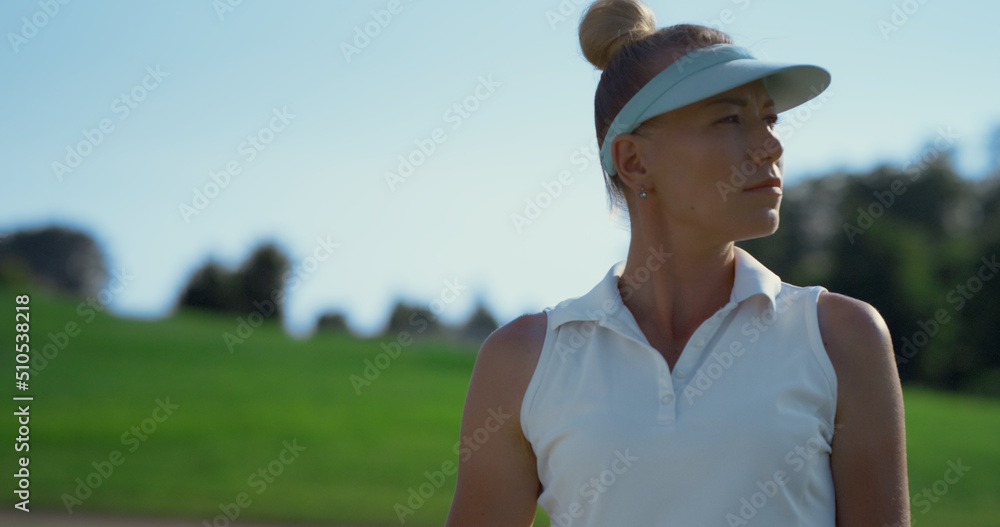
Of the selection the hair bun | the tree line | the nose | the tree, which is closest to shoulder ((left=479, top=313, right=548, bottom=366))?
the nose

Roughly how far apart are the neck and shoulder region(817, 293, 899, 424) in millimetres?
291

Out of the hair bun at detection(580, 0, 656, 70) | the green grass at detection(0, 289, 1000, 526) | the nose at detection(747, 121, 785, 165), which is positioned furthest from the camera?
the green grass at detection(0, 289, 1000, 526)

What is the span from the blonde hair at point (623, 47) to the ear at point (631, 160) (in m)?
0.04

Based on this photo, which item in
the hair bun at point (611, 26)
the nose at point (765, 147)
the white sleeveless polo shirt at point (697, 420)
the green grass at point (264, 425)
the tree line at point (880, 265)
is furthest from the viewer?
the tree line at point (880, 265)

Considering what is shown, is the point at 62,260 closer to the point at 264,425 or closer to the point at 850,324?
the point at 264,425

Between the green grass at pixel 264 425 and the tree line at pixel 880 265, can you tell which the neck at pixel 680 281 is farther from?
the tree line at pixel 880 265

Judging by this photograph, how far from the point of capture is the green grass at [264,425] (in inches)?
569

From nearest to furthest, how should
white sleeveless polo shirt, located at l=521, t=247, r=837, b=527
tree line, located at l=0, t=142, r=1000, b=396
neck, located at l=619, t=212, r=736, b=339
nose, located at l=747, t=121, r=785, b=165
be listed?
white sleeveless polo shirt, located at l=521, t=247, r=837, b=527, nose, located at l=747, t=121, r=785, b=165, neck, located at l=619, t=212, r=736, b=339, tree line, located at l=0, t=142, r=1000, b=396

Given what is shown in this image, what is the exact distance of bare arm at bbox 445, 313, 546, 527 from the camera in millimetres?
2170

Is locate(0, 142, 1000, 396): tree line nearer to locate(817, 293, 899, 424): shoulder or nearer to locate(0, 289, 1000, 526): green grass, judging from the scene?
locate(0, 289, 1000, 526): green grass

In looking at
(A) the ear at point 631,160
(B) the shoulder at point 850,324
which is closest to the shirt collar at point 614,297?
(B) the shoulder at point 850,324

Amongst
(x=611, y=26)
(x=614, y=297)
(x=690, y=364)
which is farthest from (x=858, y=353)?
(x=611, y=26)

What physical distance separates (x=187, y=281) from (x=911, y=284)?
29.6m

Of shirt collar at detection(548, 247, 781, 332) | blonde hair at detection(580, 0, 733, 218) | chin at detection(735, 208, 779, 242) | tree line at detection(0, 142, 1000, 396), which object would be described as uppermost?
blonde hair at detection(580, 0, 733, 218)
